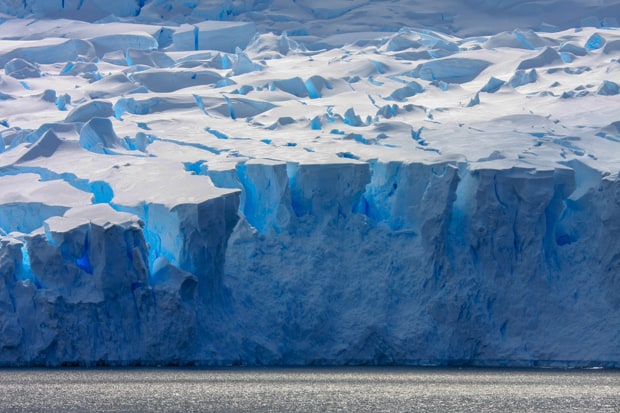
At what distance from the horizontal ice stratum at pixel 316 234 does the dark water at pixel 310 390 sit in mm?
244

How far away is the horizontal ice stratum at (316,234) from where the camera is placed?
366 inches

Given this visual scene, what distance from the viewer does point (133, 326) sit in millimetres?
9289

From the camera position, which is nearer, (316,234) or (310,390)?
(310,390)

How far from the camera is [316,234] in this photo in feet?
33.6

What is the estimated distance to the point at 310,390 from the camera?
8953mm

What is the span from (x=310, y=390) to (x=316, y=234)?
1.93 meters

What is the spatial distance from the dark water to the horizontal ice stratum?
0.24m

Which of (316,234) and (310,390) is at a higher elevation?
(316,234)

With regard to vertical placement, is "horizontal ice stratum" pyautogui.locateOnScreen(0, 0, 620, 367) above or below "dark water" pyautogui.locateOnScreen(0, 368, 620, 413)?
above

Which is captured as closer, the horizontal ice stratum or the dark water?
the dark water

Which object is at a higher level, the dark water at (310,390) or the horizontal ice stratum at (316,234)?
the horizontal ice stratum at (316,234)

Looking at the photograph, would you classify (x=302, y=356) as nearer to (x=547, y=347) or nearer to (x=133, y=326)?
(x=133, y=326)

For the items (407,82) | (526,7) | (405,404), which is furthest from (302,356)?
(526,7)

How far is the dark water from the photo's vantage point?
8.35 metres
